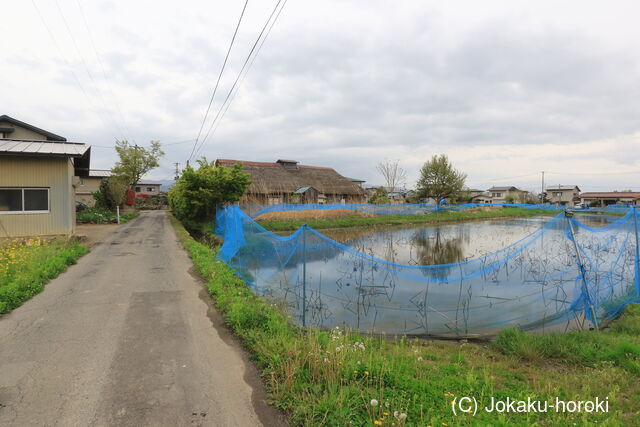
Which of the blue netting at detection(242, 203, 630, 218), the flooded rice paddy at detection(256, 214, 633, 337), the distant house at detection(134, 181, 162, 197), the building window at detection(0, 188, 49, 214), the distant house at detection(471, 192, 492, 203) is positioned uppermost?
the distant house at detection(134, 181, 162, 197)

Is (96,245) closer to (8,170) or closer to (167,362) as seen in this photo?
(8,170)

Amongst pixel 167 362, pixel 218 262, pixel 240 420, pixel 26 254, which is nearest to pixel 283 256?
pixel 218 262

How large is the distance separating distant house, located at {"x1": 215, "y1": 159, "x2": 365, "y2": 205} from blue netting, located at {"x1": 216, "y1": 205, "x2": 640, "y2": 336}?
17.4 meters

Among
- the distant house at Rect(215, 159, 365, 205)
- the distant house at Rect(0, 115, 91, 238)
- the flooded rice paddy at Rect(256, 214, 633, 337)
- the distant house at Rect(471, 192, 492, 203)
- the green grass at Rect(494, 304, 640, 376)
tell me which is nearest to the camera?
the green grass at Rect(494, 304, 640, 376)

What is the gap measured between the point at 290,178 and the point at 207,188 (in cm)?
1749

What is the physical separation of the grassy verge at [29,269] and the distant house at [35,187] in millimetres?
1282

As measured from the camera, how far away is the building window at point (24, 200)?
11.3 meters

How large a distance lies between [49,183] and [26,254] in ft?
14.6

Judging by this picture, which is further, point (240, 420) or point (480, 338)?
point (480, 338)

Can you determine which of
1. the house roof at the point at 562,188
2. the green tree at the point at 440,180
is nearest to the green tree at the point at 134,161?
the green tree at the point at 440,180

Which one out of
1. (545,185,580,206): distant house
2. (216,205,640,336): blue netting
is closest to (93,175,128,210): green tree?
(216,205,640,336): blue netting

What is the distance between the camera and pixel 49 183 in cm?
1172

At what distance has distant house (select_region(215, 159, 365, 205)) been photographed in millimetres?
28703

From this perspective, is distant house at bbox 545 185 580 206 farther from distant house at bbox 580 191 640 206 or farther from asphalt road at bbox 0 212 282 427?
asphalt road at bbox 0 212 282 427
